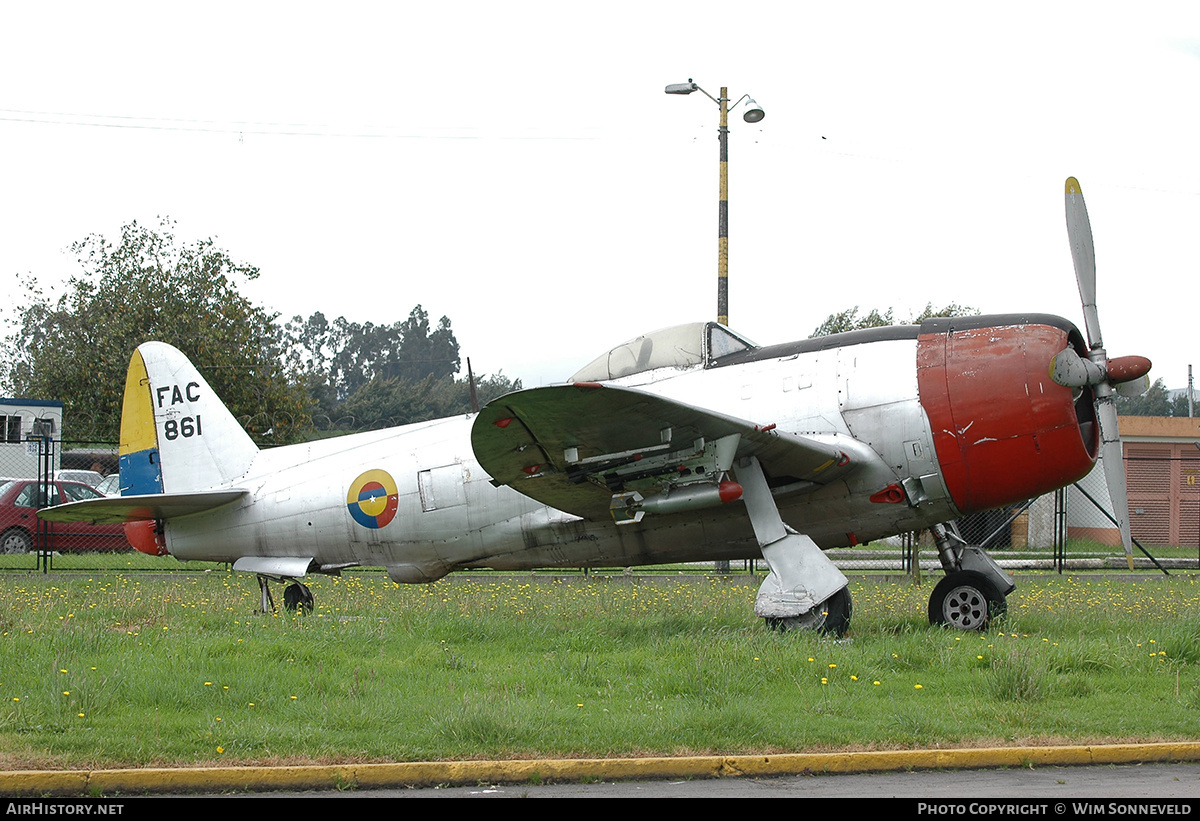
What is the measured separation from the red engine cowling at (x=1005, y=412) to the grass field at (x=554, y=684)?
1.36 meters

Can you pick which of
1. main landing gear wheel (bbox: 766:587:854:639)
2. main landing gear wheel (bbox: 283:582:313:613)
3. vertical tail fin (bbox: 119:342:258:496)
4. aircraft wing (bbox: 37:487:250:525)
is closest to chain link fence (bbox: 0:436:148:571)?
vertical tail fin (bbox: 119:342:258:496)

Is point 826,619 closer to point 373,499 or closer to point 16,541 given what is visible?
point 373,499

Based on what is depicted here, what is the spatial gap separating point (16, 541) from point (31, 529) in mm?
366

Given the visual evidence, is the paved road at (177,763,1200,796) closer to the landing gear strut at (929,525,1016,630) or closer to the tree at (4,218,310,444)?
the landing gear strut at (929,525,1016,630)

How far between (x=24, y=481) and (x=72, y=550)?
1.65 m

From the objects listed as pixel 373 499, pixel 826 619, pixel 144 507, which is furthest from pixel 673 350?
pixel 144 507

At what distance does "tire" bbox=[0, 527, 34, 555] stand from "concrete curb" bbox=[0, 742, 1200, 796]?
17.8m

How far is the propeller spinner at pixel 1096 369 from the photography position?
28.8 feet

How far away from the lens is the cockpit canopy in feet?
33.4

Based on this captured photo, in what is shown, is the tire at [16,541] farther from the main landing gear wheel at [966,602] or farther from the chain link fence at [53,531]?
the main landing gear wheel at [966,602]

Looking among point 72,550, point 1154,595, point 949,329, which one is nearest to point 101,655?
point 949,329

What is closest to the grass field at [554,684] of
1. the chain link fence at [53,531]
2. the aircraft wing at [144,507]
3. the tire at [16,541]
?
the aircraft wing at [144,507]

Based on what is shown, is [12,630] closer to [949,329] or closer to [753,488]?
[753,488]

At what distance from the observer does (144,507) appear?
11.5 m
